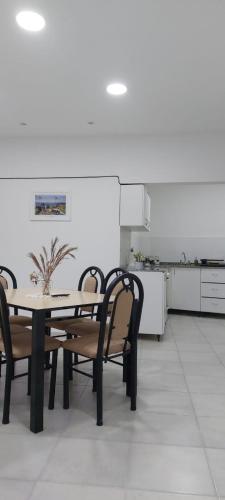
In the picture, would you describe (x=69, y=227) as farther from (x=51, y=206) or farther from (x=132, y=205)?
(x=132, y=205)

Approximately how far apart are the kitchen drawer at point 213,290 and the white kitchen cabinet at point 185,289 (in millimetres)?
96

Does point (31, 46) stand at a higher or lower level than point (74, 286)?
higher

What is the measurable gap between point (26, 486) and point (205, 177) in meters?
3.65

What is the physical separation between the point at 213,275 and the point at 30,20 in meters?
4.44

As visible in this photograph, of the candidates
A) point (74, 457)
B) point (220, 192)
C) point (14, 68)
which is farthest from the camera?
point (220, 192)

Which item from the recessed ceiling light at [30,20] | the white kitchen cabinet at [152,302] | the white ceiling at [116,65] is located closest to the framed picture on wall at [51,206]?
the white ceiling at [116,65]

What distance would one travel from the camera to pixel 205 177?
13.8ft

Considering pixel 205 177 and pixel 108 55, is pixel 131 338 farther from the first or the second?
pixel 205 177

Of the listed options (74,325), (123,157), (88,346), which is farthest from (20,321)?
(123,157)

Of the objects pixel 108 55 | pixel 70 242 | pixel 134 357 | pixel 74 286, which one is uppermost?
pixel 108 55

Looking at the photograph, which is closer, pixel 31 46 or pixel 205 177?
pixel 31 46

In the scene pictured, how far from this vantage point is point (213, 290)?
5.55m

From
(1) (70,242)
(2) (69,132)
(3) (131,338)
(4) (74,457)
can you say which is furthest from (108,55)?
(4) (74,457)

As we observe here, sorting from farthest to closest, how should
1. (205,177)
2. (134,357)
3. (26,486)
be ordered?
(205,177) < (134,357) < (26,486)
